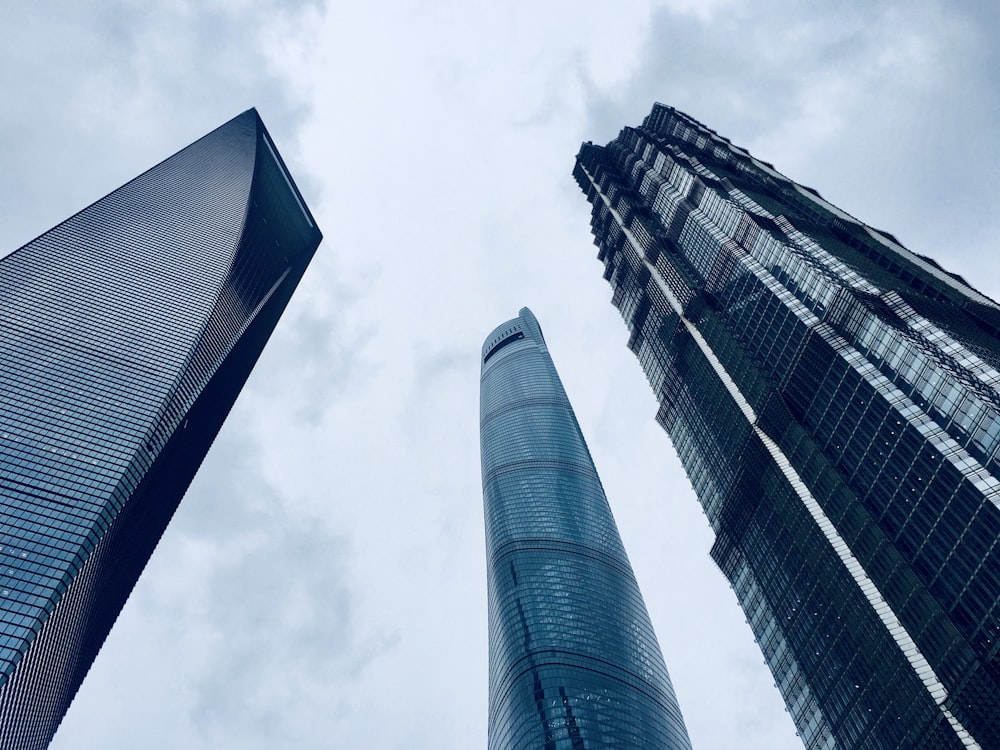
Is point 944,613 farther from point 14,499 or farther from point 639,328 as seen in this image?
point 14,499

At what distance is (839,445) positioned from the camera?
357 feet

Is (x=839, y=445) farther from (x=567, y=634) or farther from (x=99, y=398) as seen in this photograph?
(x=99, y=398)

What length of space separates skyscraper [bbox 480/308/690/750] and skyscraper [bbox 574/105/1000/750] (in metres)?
26.5

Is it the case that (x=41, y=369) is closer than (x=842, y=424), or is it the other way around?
(x=842, y=424)

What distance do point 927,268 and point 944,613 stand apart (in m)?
62.9

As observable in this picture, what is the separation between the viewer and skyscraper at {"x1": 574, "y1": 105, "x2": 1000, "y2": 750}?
84.9 meters

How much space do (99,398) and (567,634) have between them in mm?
90813

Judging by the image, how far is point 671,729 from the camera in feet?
453

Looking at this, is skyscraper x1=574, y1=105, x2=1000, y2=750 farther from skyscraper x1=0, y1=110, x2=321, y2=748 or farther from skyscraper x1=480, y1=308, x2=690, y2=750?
skyscraper x1=0, y1=110, x2=321, y2=748

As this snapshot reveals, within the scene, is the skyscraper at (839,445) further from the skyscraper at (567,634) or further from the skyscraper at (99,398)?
the skyscraper at (99,398)

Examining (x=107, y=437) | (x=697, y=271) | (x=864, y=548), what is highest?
(x=697, y=271)

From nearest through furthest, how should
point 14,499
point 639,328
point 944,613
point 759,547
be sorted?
1. point 944,613
2. point 14,499
3. point 759,547
4. point 639,328

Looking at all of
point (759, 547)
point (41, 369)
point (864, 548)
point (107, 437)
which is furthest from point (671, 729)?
point (41, 369)

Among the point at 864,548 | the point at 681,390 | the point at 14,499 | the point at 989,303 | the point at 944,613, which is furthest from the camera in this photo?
the point at 681,390
